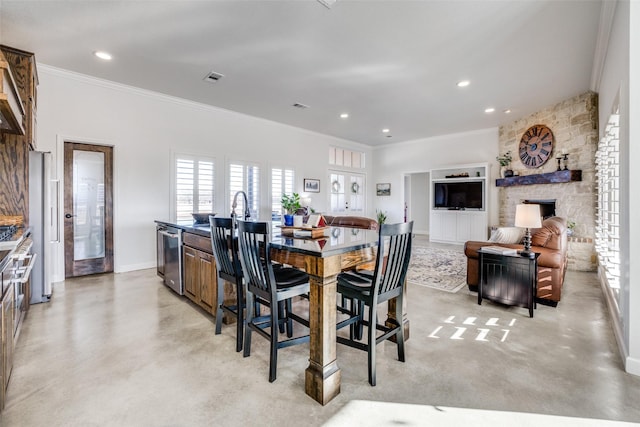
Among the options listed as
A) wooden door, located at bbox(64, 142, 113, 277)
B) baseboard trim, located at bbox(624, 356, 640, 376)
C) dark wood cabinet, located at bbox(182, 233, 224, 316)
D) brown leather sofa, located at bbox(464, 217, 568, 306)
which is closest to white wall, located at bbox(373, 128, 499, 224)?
brown leather sofa, located at bbox(464, 217, 568, 306)

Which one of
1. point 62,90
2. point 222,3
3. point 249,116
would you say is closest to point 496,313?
point 222,3

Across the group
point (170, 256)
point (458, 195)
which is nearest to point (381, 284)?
point (170, 256)

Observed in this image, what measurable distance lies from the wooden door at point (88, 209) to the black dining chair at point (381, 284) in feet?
14.1

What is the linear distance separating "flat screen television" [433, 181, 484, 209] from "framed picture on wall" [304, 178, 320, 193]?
132 inches

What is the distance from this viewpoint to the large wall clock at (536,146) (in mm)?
5668

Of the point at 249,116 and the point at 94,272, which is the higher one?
the point at 249,116

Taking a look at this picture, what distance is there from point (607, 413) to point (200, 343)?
105 inches

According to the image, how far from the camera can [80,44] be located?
3.33 metres

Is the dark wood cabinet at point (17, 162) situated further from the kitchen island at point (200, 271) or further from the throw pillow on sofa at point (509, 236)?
the throw pillow on sofa at point (509, 236)

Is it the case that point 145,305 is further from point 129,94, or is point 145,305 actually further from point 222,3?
point 129,94

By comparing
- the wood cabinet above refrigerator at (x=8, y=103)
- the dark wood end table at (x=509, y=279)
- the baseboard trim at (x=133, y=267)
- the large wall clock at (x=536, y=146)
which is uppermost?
the large wall clock at (x=536, y=146)

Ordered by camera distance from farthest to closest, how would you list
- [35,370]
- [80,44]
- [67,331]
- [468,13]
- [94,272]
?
[94,272] → [80,44] → [468,13] → [67,331] → [35,370]

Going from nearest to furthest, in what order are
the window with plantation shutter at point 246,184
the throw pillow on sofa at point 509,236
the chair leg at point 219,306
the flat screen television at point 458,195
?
the chair leg at point 219,306 → the throw pillow on sofa at point 509,236 → the window with plantation shutter at point 246,184 → the flat screen television at point 458,195

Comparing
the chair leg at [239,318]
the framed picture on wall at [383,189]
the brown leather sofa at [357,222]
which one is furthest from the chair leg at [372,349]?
the framed picture on wall at [383,189]
